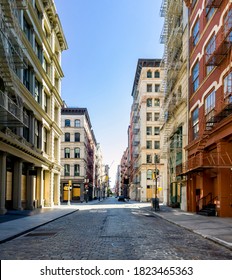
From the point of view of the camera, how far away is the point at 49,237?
1580 cm

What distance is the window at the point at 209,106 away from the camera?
92.8ft

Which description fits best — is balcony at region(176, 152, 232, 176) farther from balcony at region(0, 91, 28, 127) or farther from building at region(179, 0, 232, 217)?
balcony at region(0, 91, 28, 127)

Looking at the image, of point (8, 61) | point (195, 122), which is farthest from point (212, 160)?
point (8, 61)

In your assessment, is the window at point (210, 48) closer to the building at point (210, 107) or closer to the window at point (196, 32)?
the building at point (210, 107)

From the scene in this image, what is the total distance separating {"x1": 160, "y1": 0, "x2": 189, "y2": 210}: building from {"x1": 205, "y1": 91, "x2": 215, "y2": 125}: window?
280 inches

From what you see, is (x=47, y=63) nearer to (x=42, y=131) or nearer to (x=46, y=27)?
(x=46, y=27)

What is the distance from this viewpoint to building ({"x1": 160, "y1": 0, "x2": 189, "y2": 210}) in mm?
38375

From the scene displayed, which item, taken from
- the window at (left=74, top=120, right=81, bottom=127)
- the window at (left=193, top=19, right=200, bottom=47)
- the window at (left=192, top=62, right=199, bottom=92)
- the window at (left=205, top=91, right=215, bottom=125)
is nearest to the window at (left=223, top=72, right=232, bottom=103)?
the window at (left=205, top=91, right=215, bottom=125)

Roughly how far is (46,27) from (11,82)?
67.3 feet

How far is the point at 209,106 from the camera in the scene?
2936 cm

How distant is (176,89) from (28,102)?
16.8 m

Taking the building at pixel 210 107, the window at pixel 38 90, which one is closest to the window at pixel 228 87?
the building at pixel 210 107

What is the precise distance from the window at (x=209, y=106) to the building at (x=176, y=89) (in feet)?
23.3

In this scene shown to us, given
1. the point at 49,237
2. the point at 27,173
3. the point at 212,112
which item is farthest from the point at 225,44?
the point at 27,173
